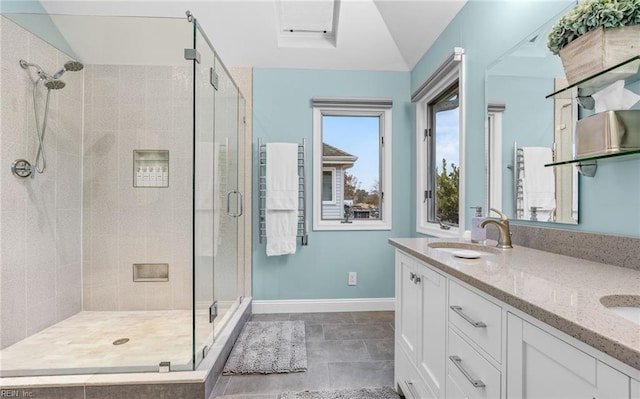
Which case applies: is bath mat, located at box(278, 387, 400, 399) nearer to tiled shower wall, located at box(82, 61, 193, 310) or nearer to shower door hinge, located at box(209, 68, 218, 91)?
tiled shower wall, located at box(82, 61, 193, 310)

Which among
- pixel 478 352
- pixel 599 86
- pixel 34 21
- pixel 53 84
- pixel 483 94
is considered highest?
pixel 34 21

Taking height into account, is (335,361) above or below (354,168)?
below

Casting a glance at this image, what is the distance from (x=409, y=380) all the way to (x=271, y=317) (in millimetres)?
1499

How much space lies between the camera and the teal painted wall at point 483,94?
0.93 metres

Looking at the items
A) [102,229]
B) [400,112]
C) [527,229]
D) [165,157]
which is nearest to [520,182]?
[527,229]

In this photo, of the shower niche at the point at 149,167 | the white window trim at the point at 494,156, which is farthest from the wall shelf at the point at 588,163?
the shower niche at the point at 149,167

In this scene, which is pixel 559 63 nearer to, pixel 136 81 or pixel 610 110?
pixel 610 110

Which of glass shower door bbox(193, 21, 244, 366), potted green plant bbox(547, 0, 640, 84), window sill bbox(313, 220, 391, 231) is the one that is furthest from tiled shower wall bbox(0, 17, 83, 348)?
potted green plant bbox(547, 0, 640, 84)

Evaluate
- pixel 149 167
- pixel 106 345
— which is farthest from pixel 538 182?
pixel 149 167

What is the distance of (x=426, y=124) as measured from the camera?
2.60m

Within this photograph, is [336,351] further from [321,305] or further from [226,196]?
[226,196]

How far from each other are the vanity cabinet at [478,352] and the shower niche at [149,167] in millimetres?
2017

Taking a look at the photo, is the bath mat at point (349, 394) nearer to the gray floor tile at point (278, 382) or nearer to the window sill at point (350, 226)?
the gray floor tile at point (278, 382)

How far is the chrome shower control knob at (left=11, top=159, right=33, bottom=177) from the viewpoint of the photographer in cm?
181
